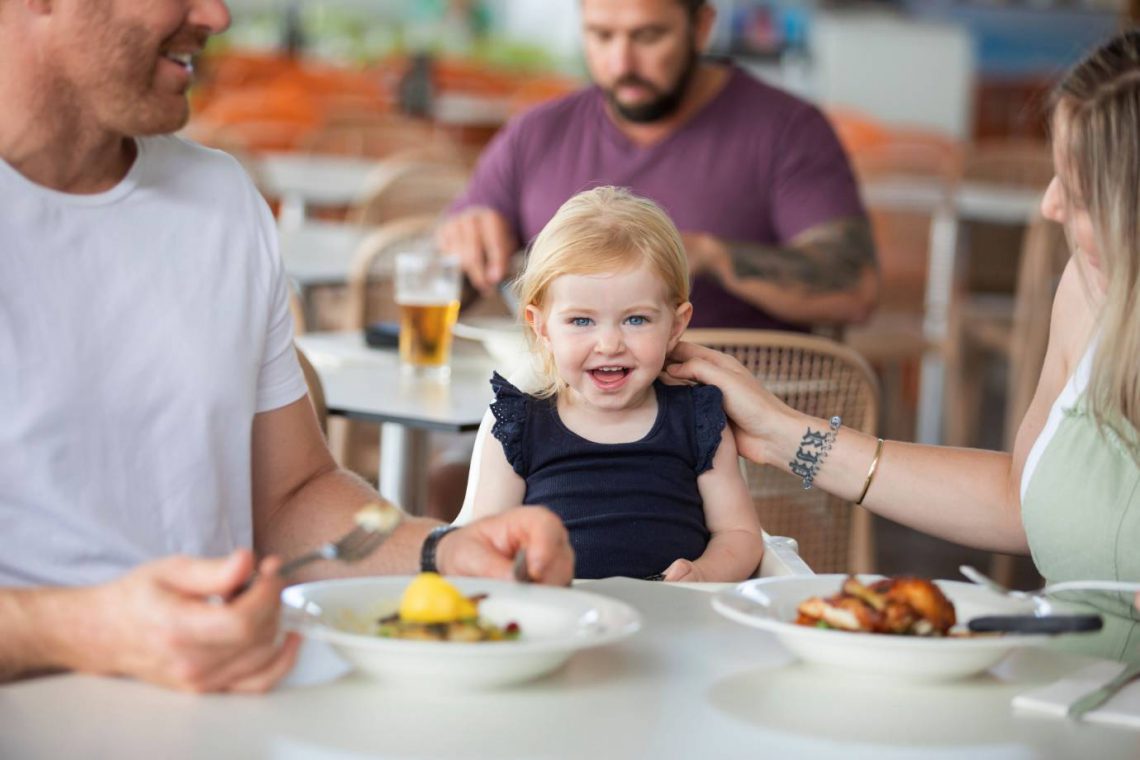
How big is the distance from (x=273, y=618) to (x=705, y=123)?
2.05m

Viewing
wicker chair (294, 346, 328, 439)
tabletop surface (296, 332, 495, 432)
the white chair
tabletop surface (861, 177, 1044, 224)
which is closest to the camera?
the white chair

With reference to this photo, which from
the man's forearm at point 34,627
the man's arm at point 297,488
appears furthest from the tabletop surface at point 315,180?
the man's forearm at point 34,627

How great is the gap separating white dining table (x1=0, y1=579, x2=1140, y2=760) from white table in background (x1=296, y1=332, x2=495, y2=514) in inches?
41.1

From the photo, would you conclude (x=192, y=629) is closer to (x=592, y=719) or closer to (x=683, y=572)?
(x=592, y=719)

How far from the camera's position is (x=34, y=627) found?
1070 millimetres

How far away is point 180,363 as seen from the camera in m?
1.44

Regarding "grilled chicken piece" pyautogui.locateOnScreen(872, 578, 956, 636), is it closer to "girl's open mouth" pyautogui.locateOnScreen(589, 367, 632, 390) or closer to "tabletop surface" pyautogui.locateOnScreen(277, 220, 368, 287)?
"girl's open mouth" pyautogui.locateOnScreen(589, 367, 632, 390)

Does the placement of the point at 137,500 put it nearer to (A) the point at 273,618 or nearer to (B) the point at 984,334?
(A) the point at 273,618

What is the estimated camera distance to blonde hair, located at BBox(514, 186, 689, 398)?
174 cm

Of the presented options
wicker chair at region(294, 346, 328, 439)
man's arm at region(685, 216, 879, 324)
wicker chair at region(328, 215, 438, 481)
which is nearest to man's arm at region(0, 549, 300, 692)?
wicker chair at region(294, 346, 328, 439)

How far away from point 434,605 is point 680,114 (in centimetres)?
201

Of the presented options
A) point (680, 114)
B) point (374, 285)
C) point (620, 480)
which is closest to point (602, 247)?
point (620, 480)

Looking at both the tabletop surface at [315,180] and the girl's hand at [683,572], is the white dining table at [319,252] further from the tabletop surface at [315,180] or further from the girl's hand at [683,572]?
the girl's hand at [683,572]

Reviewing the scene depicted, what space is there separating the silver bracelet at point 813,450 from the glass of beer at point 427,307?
86cm
